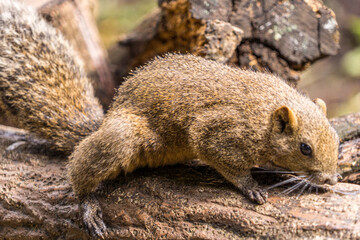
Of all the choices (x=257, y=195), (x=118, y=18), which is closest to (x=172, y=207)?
(x=257, y=195)

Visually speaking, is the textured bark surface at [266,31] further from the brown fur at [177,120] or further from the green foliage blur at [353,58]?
the green foliage blur at [353,58]

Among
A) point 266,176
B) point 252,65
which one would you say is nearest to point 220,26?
point 252,65

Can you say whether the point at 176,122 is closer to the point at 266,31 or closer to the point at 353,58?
the point at 266,31

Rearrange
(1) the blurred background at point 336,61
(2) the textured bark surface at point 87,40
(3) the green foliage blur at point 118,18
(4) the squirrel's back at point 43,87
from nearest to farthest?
(4) the squirrel's back at point 43,87 → (2) the textured bark surface at point 87,40 → (1) the blurred background at point 336,61 → (3) the green foliage blur at point 118,18

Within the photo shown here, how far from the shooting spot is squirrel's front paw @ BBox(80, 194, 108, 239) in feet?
11.3

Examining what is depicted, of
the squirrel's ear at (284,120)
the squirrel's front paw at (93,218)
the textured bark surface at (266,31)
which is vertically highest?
the textured bark surface at (266,31)

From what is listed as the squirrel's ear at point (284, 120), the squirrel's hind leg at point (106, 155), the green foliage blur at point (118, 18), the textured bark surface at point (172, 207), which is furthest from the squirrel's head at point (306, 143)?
the green foliage blur at point (118, 18)

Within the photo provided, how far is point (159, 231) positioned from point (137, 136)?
94 centimetres

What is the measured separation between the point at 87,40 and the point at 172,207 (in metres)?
4.79

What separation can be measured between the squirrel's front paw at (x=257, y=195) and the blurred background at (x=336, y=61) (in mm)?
5737

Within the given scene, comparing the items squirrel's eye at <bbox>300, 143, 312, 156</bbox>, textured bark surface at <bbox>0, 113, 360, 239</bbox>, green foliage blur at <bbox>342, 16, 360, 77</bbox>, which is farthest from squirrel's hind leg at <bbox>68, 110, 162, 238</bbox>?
green foliage blur at <bbox>342, 16, 360, 77</bbox>

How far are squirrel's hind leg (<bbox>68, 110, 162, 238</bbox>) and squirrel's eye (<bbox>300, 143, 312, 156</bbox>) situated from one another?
140cm

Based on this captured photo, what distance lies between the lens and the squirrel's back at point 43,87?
4.09 metres

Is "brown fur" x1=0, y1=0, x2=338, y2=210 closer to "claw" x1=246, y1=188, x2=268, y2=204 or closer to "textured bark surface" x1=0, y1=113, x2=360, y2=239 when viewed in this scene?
"claw" x1=246, y1=188, x2=268, y2=204
